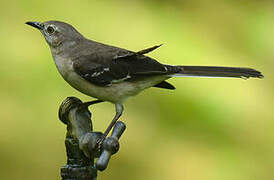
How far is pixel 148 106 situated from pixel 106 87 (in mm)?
1611

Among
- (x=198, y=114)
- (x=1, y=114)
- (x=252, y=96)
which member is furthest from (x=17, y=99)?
(x=252, y=96)

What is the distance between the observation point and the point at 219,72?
176 inches

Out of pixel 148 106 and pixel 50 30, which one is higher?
pixel 50 30

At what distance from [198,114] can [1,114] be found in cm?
164

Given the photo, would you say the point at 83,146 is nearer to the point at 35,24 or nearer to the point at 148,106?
the point at 35,24

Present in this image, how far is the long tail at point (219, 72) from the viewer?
172 inches

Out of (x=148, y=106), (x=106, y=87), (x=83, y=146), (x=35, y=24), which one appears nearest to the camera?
(x=83, y=146)

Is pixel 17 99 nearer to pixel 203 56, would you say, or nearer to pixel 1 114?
pixel 1 114

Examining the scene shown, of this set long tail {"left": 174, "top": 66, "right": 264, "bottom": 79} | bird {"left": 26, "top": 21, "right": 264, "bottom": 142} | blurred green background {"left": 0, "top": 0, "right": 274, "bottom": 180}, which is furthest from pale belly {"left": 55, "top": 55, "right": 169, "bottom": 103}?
blurred green background {"left": 0, "top": 0, "right": 274, "bottom": 180}

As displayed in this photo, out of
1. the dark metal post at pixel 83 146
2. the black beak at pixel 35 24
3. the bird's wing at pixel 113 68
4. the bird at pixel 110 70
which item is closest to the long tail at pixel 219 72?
the bird at pixel 110 70

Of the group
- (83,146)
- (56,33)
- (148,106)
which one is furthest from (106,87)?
(148,106)

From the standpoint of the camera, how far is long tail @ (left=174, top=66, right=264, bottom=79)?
4.37 meters

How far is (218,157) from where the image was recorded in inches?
231

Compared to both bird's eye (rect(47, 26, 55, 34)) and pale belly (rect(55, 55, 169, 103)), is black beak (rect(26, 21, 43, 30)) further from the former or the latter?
pale belly (rect(55, 55, 169, 103))
